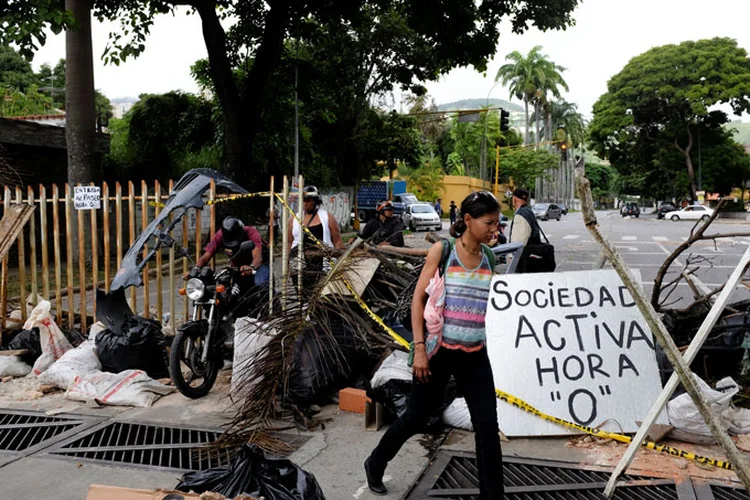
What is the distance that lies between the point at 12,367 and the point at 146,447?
287 centimetres

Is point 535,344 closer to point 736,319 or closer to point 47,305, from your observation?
point 736,319

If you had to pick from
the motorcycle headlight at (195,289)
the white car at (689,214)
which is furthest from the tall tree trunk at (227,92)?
the white car at (689,214)

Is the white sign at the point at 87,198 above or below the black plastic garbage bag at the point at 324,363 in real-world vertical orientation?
above

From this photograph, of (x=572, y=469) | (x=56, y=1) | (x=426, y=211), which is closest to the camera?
(x=572, y=469)

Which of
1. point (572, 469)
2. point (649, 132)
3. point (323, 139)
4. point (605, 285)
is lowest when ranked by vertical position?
point (572, 469)

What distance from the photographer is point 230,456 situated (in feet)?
13.8

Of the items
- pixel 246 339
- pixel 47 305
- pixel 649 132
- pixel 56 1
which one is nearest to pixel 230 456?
pixel 246 339

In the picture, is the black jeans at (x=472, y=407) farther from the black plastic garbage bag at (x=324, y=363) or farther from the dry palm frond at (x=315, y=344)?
the black plastic garbage bag at (x=324, y=363)

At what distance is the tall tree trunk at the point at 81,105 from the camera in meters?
12.0

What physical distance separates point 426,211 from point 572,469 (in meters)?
31.2

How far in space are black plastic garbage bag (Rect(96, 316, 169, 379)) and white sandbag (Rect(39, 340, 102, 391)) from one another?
9 centimetres

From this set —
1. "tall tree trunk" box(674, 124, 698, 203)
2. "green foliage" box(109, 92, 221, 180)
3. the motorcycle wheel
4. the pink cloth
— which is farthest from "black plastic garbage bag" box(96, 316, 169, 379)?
"tall tree trunk" box(674, 124, 698, 203)

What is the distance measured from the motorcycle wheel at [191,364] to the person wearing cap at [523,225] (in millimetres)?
3439

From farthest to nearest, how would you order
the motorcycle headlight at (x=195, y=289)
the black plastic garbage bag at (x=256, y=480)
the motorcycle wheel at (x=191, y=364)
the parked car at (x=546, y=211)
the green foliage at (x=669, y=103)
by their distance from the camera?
the parked car at (x=546, y=211) < the green foliage at (x=669, y=103) < the motorcycle headlight at (x=195, y=289) < the motorcycle wheel at (x=191, y=364) < the black plastic garbage bag at (x=256, y=480)
